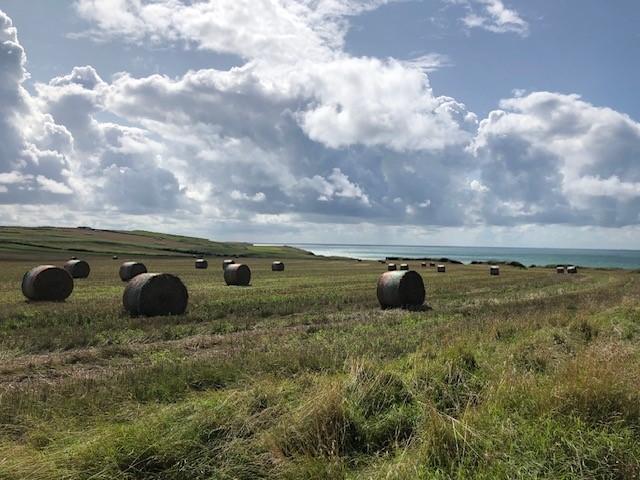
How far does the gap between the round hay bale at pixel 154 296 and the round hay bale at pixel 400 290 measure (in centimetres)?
789

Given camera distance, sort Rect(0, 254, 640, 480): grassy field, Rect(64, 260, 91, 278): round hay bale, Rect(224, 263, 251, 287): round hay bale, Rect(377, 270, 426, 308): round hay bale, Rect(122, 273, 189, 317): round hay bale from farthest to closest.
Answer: Rect(64, 260, 91, 278): round hay bale, Rect(224, 263, 251, 287): round hay bale, Rect(377, 270, 426, 308): round hay bale, Rect(122, 273, 189, 317): round hay bale, Rect(0, 254, 640, 480): grassy field

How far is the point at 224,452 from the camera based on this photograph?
16.1ft

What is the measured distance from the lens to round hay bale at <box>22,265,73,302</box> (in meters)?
22.1

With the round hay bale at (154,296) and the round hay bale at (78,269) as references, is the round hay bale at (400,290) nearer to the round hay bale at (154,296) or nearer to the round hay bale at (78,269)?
the round hay bale at (154,296)

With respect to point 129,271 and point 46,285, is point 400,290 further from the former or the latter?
point 129,271

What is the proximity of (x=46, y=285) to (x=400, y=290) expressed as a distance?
590 inches

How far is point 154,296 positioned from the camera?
1758 cm

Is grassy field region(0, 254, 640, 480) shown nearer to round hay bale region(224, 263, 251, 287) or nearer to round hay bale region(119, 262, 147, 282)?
round hay bale region(224, 263, 251, 287)

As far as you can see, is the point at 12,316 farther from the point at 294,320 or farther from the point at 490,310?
the point at 490,310

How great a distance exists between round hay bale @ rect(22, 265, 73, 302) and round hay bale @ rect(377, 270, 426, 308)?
45.3 ft

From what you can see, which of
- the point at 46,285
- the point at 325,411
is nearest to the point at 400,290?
the point at 46,285

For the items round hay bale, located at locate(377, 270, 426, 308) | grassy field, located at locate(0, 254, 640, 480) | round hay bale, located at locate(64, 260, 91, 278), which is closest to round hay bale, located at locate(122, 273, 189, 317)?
grassy field, located at locate(0, 254, 640, 480)

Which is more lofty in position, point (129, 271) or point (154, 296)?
point (154, 296)

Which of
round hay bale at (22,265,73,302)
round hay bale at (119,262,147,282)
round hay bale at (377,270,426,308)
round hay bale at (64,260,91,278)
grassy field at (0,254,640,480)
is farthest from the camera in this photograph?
round hay bale at (64,260,91,278)
